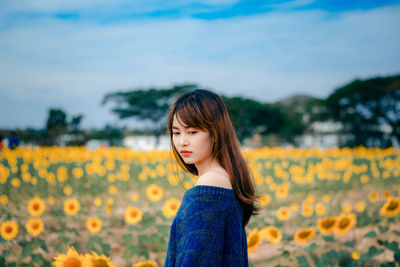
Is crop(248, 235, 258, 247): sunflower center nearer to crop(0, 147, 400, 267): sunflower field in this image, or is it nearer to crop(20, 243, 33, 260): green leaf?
crop(0, 147, 400, 267): sunflower field

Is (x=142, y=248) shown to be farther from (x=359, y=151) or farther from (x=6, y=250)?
(x=359, y=151)

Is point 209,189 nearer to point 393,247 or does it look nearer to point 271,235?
point 271,235

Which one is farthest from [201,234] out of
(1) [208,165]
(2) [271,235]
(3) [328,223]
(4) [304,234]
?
(3) [328,223]

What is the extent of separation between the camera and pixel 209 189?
115 cm

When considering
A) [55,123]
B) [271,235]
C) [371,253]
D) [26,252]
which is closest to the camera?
[271,235]

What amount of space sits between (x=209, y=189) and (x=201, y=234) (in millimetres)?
156

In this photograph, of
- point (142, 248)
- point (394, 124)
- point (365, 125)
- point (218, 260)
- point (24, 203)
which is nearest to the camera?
point (218, 260)

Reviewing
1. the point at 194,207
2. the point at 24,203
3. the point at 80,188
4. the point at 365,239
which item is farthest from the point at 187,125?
the point at 80,188

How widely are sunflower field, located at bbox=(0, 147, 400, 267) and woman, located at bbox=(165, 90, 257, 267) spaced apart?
32 centimetres

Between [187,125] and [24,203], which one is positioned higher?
[187,125]

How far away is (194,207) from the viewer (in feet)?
3.66

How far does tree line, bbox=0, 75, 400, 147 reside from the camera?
1252 cm

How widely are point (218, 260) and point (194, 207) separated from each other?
7.4 inches

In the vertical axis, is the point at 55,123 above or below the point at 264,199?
above
